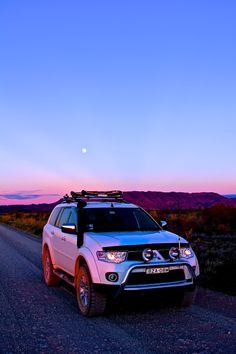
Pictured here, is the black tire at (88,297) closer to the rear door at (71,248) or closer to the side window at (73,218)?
the rear door at (71,248)

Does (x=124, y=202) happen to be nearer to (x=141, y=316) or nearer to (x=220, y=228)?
(x=141, y=316)

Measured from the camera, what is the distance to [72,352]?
17.2 ft

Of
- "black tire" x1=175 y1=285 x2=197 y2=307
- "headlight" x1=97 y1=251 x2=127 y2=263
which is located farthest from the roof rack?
"black tire" x1=175 y1=285 x2=197 y2=307

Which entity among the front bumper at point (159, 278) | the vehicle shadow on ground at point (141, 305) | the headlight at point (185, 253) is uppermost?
the headlight at point (185, 253)

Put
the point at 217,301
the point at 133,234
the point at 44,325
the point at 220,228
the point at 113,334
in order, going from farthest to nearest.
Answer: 1. the point at 220,228
2. the point at 217,301
3. the point at 133,234
4. the point at 44,325
5. the point at 113,334

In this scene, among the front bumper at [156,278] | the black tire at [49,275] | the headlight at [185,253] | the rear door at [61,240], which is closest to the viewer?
the front bumper at [156,278]

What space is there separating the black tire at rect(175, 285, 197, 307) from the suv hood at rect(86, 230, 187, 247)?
31.2 inches

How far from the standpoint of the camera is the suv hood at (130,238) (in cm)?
689

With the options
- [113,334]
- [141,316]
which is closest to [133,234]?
[141,316]

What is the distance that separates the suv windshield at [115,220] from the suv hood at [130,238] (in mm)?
421

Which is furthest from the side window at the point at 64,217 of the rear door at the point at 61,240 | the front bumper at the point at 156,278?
the front bumper at the point at 156,278

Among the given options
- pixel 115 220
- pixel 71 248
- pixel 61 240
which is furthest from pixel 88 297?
pixel 61 240

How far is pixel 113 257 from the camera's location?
22.2 ft

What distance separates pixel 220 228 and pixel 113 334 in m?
20.9
